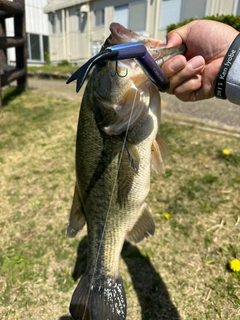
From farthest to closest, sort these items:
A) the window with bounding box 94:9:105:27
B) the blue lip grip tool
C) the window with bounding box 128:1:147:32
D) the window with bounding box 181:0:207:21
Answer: the window with bounding box 94:9:105:27, the window with bounding box 128:1:147:32, the window with bounding box 181:0:207:21, the blue lip grip tool

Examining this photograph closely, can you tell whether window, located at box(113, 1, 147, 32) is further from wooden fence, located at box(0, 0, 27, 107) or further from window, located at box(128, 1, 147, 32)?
wooden fence, located at box(0, 0, 27, 107)

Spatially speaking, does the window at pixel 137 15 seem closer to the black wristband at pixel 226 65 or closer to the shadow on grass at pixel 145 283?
the shadow on grass at pixel 145 283

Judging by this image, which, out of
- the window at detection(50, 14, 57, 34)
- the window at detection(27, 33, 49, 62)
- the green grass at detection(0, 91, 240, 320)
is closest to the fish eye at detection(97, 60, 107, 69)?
the green grass at detection(0, 91, 240, 320)

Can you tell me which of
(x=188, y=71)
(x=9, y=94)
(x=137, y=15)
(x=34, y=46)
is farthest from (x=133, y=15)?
(x=188, y=71)

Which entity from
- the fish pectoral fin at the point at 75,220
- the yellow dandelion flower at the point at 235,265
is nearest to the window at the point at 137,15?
the yellow dandelion flower at the point at 235,265

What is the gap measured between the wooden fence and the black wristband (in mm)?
4520

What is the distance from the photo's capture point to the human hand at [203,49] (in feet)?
5.41

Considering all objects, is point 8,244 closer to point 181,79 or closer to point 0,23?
point 181,79

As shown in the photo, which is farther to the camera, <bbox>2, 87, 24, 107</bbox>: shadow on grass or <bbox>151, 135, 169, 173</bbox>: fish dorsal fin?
<bbox>2, 87, 24, 107</bbox>: shadow on grass

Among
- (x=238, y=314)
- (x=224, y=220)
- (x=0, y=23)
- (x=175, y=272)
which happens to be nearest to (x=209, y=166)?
(x=224, y=220)

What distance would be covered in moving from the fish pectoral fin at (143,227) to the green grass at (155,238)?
65cm

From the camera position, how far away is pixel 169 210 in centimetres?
279

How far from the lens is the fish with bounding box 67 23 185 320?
1347 mm

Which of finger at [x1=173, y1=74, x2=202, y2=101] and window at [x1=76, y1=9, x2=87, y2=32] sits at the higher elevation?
finger at [x1=173, y1=74, x2=202, y2=101]
